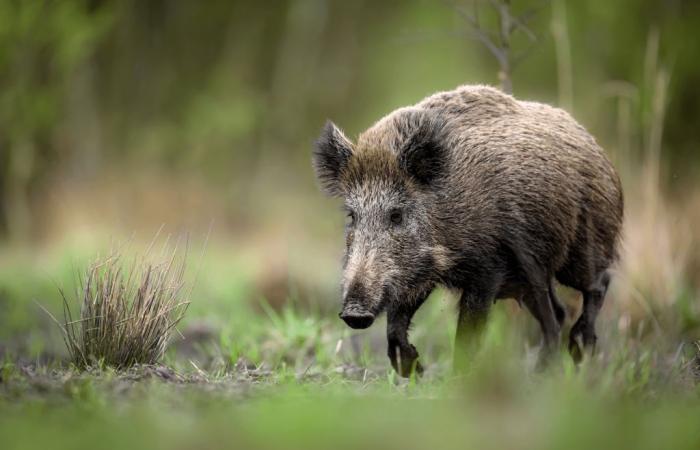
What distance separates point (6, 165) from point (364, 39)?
49.9 feet

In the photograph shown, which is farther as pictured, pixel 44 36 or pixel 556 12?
pixel 44 36

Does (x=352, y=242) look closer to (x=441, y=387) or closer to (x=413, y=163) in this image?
(x=413, y=163)

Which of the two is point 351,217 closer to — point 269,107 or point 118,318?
point 118,318

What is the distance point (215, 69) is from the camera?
23984mm

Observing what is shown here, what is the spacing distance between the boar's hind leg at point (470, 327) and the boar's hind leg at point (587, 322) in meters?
1.05

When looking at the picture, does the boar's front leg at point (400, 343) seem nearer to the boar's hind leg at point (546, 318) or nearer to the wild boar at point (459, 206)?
the wild boar at point (459, 206)

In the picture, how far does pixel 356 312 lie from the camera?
504 centimetres

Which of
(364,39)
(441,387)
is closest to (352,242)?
(441,387)

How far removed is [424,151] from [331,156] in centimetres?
68

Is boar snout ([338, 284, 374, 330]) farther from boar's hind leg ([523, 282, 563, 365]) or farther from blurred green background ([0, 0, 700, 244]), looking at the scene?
blurred green background ([0, 0, 700, 244])

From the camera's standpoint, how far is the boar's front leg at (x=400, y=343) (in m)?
5.55

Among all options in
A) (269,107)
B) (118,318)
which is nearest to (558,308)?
(118,318)

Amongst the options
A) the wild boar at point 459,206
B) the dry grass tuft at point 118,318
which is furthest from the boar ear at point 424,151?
the dry grass tuft at point 118,318

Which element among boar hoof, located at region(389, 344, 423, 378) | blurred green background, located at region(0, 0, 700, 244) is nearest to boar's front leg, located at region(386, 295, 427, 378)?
boar hoof, located at region(389, 344, 423, 378)
